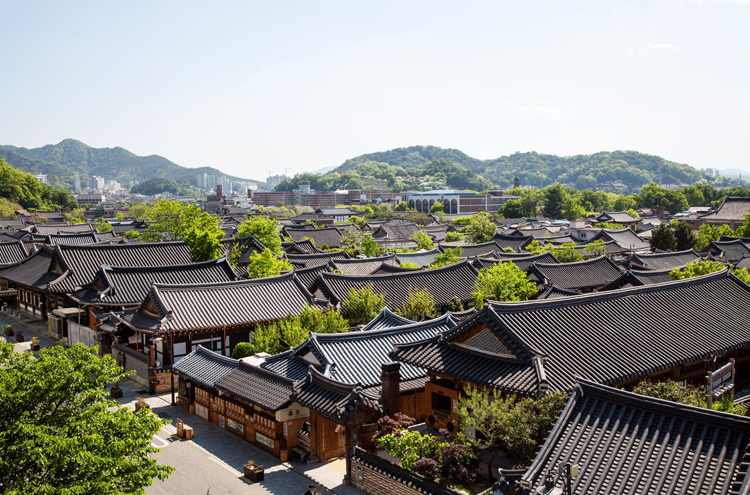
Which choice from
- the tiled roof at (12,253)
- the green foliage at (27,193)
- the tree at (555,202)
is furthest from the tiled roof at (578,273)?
the green foliage at (27,193)

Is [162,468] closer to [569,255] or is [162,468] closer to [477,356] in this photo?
[477,356]

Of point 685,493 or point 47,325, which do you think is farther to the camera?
point 47,325

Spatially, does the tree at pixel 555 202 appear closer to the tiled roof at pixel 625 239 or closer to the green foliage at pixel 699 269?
the tiled roof at pixel 625 239

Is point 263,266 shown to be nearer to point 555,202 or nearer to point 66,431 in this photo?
point 66,431

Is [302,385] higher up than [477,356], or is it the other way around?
[477,356]

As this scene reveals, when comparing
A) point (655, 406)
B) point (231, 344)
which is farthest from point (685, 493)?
point (231, 344)

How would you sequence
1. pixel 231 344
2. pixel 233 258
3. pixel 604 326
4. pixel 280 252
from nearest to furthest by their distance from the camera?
pixel 604 326
pixel 231 344
pixel 233 258
pixel 280 252

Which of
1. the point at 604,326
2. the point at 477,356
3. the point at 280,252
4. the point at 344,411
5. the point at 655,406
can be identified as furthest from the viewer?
the point at 280,252

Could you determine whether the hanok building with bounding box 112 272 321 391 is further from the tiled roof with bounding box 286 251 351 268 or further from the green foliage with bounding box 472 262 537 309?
the tiled roof with bounding box 286 251 351 268

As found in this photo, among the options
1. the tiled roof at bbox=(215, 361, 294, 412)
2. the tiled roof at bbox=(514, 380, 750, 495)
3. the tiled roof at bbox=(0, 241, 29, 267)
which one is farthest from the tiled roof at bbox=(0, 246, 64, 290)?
the tiled roof at bbox=(514, 380, 750, 495)
